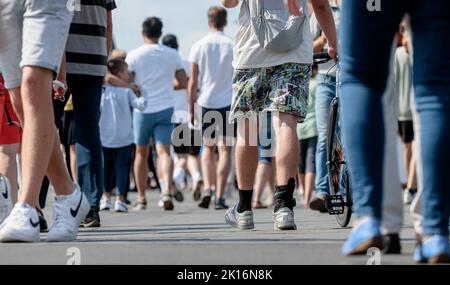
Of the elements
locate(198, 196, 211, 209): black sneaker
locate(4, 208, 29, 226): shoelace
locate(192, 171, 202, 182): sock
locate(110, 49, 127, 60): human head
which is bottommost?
locate(192, 171, 202, 182): sock

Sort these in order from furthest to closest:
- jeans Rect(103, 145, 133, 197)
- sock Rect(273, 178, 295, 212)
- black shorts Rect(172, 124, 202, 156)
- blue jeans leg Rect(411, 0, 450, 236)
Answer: black shorts Rect(172, 124, 202, 156), jeans Rect(103, 145, 133, 197), sock Rect(273, 178, 295, 212), blue jeans leg Rect(411, 0, 450, 236)

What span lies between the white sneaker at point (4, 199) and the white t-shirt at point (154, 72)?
19.0 ft

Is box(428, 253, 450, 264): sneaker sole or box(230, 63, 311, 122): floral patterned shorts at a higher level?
box(230, 63, 311, 122): floral patterned shorts

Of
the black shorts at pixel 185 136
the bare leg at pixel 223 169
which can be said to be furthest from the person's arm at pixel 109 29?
the black shorts at pixel 185 136

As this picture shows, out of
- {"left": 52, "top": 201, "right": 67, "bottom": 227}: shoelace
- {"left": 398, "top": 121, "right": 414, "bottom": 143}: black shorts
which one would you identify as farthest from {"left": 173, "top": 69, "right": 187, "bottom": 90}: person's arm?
{"left": 52, "top": 201, "right": 67, "bottom": 227}: shoelace

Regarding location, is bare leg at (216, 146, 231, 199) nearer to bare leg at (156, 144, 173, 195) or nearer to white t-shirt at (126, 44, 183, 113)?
bare leg at (156, 144, 173, 195)

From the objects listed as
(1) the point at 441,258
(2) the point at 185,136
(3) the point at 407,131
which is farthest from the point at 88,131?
(2) the point at 185,136

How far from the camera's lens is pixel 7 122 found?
24.9 ft

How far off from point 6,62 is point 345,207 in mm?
2571

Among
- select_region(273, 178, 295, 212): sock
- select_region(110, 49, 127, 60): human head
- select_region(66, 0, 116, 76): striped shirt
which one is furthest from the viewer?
select_region(110, 49, 127, 60): human head

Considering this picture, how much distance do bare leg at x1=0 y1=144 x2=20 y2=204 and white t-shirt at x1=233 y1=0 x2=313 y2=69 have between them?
5.35 ft

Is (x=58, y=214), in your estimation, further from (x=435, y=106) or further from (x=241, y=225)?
(x=435, y=106)

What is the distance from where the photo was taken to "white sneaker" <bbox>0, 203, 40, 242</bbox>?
18.5ft

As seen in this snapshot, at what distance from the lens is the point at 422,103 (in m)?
4.43
